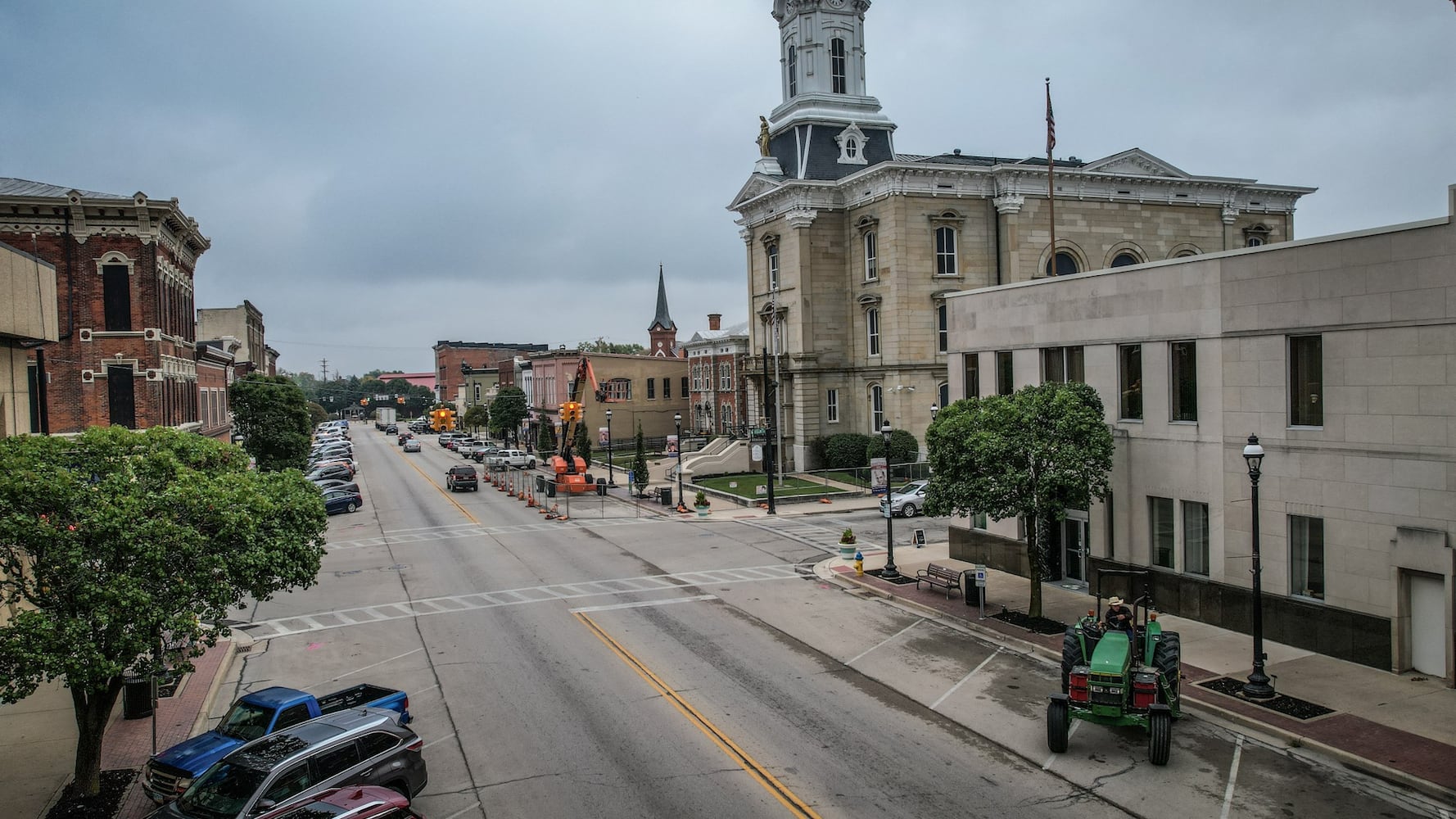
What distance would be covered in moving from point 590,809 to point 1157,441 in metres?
16.4

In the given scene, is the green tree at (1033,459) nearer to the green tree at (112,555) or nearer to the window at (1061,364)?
the window at (1061,364)

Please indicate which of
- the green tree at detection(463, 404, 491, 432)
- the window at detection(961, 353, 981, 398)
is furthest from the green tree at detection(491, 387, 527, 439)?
the window at detection(961, 353, 981, 398)

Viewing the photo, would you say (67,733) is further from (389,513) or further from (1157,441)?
(389,513)

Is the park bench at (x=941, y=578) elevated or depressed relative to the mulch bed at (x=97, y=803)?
elevated

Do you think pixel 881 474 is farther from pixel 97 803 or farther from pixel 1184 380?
pixel 97 803

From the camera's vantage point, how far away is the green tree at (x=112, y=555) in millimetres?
12352

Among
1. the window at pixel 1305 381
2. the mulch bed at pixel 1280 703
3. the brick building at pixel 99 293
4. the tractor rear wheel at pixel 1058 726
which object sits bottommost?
the mulch bed at pixel 1280 703

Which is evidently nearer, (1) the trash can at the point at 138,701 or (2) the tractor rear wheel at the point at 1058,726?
(2) the tractor rear wheel at the point at 1058,726

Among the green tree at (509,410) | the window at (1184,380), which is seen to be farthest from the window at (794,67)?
the window at (1184,380)

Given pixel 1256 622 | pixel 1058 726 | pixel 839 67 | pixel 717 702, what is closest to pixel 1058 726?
pixel 1058 726

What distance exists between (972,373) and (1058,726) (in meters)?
16.4

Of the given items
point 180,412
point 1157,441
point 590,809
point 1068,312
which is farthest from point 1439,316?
point 180,412

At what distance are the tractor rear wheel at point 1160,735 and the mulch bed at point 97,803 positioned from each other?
15182mm

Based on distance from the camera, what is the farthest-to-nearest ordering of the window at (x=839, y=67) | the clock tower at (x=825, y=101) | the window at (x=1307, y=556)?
the window at (x=839, y=67)
the clock tower at (x=825, y=101)
the window at (x=1307, y=556)
